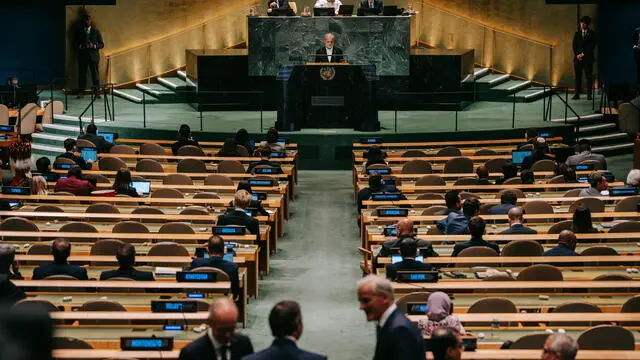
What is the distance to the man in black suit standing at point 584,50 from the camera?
23.7 meters

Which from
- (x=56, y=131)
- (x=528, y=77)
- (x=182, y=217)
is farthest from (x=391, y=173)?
(x=528, y=77)

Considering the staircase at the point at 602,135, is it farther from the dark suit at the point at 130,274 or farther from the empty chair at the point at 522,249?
the dark suit at the point at 130,274

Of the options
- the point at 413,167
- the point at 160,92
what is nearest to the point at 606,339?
the point at 413,167

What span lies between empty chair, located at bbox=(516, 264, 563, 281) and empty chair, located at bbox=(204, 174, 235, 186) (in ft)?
21.6

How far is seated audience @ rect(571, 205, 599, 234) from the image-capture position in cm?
1044

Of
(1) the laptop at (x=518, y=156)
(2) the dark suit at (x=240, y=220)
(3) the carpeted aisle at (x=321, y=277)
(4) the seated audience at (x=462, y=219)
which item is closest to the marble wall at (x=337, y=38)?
(3) the carpeted aisle at (x=321, y=277)

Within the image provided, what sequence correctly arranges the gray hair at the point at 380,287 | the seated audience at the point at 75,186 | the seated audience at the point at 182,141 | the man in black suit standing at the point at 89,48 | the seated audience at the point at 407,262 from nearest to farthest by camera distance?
the gray hair at the point at 380,287 → the seated audience at the point at 407,262 → the seated audience at the point at 75,186 → the seated audience at the point at 182,141 → the man in black suit standing at the point at 89,48

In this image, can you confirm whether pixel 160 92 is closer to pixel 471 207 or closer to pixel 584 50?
pixel 584 50

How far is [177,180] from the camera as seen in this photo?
47.0ft

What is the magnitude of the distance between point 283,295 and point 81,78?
52.2 feet

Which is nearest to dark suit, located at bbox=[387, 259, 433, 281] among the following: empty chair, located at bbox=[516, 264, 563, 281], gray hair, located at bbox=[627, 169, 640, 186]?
empty chair, located at bbox=[516, 264, 563, 281]

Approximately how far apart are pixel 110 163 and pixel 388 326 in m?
11.9

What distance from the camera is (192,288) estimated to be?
7.96m

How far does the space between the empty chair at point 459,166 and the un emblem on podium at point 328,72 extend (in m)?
5.00
